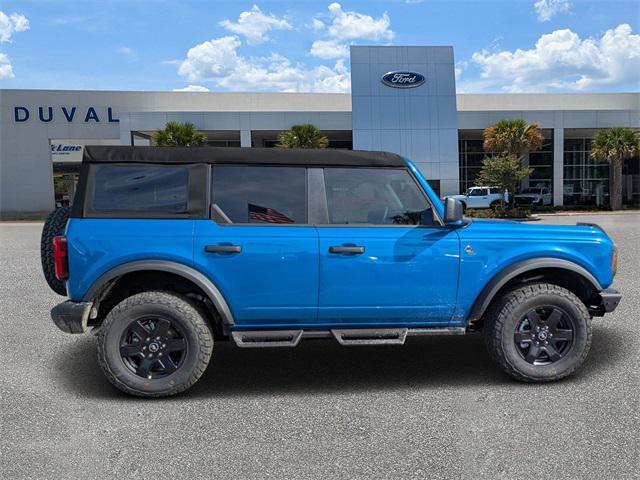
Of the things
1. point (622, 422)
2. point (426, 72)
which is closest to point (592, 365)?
point (622, 422)

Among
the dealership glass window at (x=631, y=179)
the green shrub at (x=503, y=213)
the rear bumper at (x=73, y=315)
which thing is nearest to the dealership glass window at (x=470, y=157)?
the green shrub at (x=503, y=213)

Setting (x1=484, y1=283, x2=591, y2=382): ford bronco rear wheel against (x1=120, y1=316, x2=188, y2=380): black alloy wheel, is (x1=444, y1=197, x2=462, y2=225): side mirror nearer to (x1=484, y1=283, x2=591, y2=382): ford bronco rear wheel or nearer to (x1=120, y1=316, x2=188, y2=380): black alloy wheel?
(x1=484, y1=283, x2=591, y2=382): ford bronco rear wheel

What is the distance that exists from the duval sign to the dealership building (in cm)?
7

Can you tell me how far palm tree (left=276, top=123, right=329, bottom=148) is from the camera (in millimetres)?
30594

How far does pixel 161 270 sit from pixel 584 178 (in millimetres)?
42166

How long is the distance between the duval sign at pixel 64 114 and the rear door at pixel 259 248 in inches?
1442

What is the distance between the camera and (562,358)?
4172 mm

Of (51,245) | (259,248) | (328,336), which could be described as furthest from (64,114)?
(328,336)

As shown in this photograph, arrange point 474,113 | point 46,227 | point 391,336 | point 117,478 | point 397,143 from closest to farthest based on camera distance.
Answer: point 117,478
point 391,336
point 46,227
point 397,143
point 474,113

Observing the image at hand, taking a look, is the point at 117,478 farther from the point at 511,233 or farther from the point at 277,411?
the point at 511,233

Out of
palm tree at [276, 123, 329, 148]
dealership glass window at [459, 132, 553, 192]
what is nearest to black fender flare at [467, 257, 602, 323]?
palm tree at [276, 123, 329, 148]

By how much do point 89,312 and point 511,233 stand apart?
3409 millimetres

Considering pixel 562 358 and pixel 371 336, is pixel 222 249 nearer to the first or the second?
pixel 371 336

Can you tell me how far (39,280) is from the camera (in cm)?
924
